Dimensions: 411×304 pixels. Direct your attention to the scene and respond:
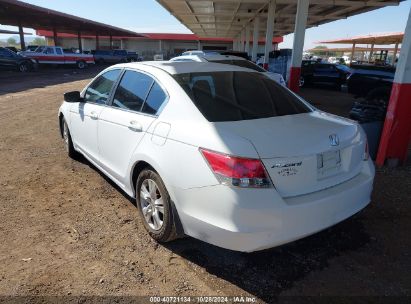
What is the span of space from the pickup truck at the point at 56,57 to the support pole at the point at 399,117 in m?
28.5

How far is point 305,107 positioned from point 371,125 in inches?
115

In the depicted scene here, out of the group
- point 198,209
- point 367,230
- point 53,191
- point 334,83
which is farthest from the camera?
point 334,83

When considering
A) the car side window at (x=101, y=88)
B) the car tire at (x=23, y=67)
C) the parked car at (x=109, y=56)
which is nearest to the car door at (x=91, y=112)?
the car side window at (x=101, y=88)

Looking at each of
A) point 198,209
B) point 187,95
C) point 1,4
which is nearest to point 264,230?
point 198,209

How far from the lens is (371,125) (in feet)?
20.1

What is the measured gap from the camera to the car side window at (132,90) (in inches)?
146

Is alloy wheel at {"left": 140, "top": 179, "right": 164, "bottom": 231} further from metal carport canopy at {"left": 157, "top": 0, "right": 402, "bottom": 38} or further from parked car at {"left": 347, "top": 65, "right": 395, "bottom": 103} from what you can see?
metal carport canopy at {"left": 157, "top": 0, "right": 402, "bottom": 38}

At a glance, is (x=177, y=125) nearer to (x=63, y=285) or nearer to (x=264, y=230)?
(x=264, y=230)

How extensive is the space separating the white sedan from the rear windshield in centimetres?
1

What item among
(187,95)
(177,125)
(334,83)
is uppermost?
(187,95)

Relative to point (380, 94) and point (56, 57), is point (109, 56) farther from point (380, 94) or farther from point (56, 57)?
point (380, 94)

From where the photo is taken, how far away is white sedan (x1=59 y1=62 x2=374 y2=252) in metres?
2.59

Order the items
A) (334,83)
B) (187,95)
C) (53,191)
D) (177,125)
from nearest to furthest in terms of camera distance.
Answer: (177,125) < (187,95) < (53,191) < (334,83)

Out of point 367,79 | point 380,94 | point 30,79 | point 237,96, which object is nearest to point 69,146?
point 237,96
